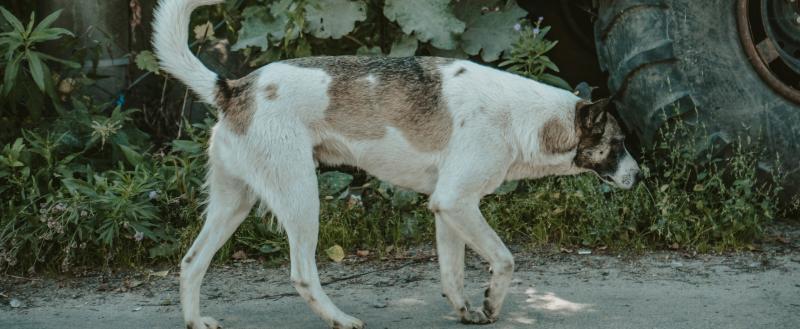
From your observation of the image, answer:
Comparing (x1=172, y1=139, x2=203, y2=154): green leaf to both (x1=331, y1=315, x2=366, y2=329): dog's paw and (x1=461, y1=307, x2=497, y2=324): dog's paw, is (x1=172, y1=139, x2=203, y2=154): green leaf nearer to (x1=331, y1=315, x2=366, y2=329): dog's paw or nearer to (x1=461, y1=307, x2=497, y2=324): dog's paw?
(x1=331, y1=315, x2=366, y2=329): dog's paw

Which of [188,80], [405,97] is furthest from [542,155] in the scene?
[188,80]

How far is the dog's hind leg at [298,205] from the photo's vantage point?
4.44 meters

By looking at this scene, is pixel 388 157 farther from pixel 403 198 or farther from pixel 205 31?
pixel 205 31

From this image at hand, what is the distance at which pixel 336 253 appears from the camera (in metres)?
5.80

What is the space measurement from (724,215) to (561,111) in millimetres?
1536

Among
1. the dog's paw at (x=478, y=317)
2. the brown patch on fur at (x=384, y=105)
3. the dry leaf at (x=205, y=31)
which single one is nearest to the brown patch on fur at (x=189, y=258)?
the brown patch on fur at (x=384, y=105)

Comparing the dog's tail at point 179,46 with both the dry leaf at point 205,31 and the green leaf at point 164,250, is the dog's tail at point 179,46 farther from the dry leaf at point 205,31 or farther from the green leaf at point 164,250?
the dry leaf at point 205,31

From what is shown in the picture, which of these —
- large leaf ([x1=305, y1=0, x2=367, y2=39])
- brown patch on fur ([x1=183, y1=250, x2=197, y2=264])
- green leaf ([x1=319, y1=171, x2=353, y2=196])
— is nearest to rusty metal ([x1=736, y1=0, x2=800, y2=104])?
large leaf ([x1=305, y1=0, x2=367, y2=39])

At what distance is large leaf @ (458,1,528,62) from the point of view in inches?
244

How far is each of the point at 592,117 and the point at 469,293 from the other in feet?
3.59

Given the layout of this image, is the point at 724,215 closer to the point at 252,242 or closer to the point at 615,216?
the point at 615,216

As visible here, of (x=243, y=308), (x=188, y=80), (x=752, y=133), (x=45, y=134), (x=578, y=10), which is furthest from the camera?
(x=578, y=10)

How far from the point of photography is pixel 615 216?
585 cm

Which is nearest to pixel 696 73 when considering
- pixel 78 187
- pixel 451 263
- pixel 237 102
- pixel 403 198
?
pixel 403 198
